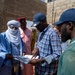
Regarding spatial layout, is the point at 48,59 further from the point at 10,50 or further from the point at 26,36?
the point at 26,36

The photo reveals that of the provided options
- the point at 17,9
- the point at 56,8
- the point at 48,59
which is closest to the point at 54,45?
the point at 48,59

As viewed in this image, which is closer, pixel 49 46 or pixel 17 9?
pixel 49 46

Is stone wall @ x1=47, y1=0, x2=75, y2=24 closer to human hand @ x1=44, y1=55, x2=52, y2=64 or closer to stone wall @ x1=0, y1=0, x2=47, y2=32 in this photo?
stone wall @ x1=0, y1=0, x2=47, y2=32

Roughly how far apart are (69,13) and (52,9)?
40.9 feet

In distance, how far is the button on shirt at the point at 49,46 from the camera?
269cm

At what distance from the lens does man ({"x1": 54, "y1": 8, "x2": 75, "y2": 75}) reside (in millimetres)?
1079

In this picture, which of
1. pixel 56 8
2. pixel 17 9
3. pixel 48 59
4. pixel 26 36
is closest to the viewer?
pixel 48 59

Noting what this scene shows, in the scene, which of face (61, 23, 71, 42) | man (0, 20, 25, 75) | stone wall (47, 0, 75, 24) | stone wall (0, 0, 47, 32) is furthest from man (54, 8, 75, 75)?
stone wall (47, 0, 75, 24)

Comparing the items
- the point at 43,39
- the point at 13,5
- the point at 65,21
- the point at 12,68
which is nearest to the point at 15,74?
the point at 12,68

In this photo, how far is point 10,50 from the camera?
332 cm

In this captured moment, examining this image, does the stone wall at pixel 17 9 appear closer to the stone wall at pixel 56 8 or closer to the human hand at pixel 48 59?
the stone wall at pixel 56 8

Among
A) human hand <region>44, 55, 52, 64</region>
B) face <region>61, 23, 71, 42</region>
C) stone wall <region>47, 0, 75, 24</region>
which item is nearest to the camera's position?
face <region>61, 23, 71, 42</region>

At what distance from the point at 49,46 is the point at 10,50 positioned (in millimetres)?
870

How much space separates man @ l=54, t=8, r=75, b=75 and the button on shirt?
1.26 m
